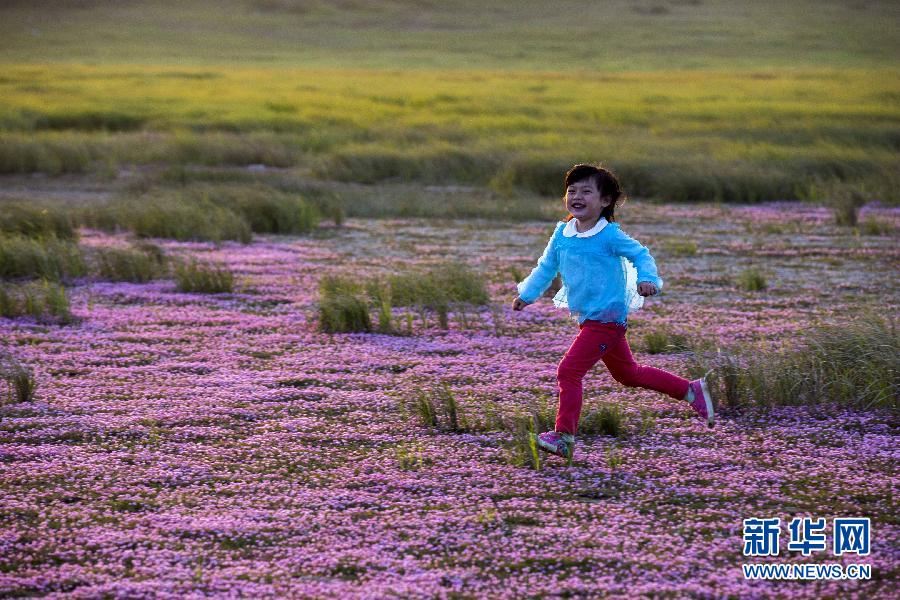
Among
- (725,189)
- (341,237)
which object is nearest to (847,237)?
(725,189)

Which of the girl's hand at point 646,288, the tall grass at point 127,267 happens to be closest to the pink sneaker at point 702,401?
the girl's hand at point 646,288

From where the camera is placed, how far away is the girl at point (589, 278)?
756cm

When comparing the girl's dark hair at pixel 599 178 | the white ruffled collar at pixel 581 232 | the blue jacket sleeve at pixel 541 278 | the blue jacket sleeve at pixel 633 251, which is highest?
the girl's dark hair at pixel 599 178

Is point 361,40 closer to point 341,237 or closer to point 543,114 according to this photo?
point 543,114

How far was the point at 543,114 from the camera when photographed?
41.6 metres

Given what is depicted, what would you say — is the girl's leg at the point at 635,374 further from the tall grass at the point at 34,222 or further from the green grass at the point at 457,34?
the green grass at the point at 457,34

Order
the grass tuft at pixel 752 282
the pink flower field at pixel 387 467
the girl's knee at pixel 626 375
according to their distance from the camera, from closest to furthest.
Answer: the pink flower field at pixel 387 467 → the girl's knee at pixel 626 375 → the grass tuft at pixel 752 282

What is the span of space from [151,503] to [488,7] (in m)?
131

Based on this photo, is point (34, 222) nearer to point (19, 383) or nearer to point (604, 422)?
point (19, 383)

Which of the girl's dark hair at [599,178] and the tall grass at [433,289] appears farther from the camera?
the tall grass at [433,289]

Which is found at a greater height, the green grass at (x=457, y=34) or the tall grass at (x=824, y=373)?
the green grass at (x=457, y=34)

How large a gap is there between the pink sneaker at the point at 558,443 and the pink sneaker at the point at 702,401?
4.09 ft

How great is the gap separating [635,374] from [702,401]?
62 cm

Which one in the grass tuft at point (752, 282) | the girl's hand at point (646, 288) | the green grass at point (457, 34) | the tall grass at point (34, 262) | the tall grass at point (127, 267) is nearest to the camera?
the girl's hand at point (646, 288)
